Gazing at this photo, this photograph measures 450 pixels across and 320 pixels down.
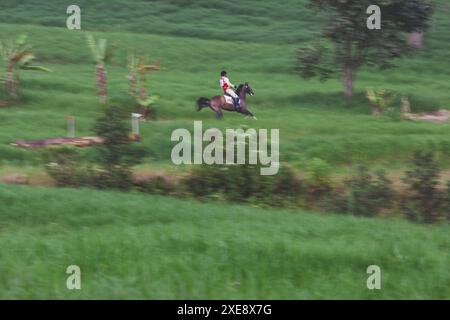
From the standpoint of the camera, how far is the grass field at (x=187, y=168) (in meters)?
9.16

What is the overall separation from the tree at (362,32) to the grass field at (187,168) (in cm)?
105

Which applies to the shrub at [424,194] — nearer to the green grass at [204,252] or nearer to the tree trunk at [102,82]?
the green grass at [204,252]

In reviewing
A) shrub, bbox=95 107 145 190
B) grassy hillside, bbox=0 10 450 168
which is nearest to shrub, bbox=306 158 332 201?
grassy hillside, bbox=0 10 450 168

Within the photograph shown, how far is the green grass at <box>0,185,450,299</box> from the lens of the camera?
877 cm

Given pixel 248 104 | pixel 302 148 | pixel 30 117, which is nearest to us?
pixel 302 148

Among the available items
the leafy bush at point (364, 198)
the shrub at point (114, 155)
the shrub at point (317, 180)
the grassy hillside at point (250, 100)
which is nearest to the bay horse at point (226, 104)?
the grassy hillside at point (250, 100)

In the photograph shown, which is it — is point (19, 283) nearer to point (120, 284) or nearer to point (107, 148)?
point (120, 284)

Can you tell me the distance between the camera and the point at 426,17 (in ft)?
77.1

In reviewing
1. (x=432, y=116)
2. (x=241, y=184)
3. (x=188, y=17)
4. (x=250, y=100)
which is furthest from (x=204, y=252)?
(x=188, y=17)

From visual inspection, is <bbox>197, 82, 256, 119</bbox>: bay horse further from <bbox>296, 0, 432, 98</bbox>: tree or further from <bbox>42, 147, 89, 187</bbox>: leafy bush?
<bbox>42, 147, 89, 187</bbox>: leafy bush

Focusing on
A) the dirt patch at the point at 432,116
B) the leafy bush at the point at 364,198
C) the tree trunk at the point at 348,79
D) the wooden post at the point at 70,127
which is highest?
the tree trunk at the point at 348,79

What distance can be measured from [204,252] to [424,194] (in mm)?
5378

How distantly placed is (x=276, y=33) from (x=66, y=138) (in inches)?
617

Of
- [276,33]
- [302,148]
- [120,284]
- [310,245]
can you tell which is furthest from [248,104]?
[120,284]
